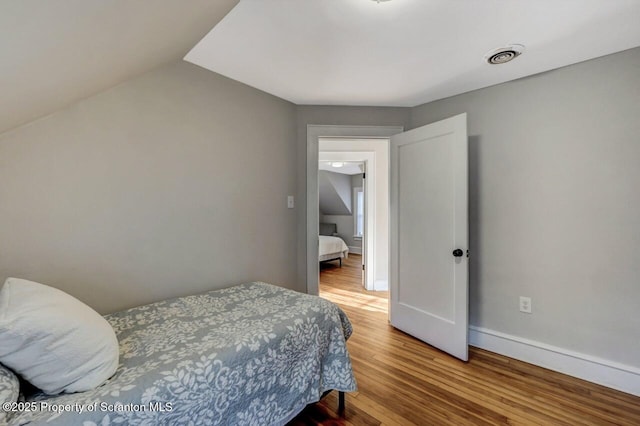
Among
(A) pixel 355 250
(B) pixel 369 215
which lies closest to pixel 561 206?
(B) pixel 369 215

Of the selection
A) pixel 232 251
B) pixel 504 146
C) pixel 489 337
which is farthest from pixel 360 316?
pixel 504 146

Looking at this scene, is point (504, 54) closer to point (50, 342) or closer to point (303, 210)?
point (303, 210)

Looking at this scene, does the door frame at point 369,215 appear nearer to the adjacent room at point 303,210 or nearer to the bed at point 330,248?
the adjacent room at point 303,210

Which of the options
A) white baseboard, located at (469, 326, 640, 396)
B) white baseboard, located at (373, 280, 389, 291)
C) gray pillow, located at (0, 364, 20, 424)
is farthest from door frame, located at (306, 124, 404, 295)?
gray pillow, located at (0, 364, 20, 424)

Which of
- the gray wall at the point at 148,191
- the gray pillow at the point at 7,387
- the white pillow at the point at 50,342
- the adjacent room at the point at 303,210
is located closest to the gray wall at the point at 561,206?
the adjacent room at the point at 303,210

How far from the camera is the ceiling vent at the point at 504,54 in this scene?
1.77m

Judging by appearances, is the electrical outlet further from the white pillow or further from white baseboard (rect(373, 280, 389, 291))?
the white pillow

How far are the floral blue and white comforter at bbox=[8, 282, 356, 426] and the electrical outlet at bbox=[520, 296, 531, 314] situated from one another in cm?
150

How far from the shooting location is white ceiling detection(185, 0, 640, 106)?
140 centimetres

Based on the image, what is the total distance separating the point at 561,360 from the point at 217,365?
2454 mm

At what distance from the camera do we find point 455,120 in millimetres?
2240

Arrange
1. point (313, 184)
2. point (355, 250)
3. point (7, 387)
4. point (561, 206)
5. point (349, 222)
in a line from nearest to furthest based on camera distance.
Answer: point (7, 387)
point (561, 206)
point (313, 184)
point (355, 250)
point (349, 222)

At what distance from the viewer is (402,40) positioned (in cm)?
168

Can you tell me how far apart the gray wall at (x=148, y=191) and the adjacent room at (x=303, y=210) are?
12 mm
